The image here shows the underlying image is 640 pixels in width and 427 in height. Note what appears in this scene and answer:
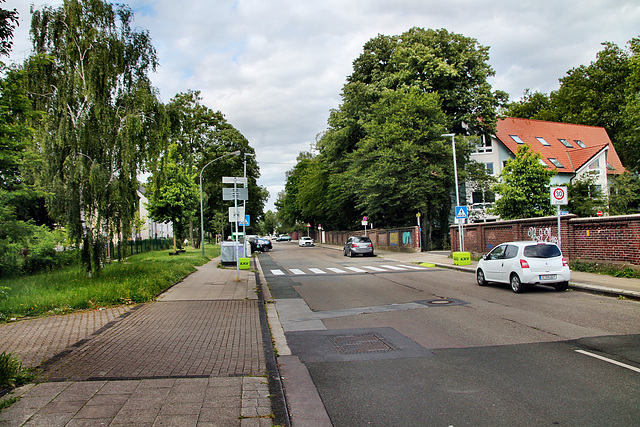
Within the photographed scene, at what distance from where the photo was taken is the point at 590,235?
53.2 feet

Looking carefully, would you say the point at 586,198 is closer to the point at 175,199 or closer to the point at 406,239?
the point at 406,239

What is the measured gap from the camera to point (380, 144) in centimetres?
3581

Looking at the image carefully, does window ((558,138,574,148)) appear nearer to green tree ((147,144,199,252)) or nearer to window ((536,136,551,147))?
window ((536,136,551,147))

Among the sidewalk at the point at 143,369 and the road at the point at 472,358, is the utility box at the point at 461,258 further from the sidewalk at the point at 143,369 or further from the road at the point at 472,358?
the sidewalk at the point at 143,369

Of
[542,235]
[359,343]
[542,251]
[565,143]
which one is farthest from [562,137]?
[359,343]

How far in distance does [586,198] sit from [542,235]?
1868 cm

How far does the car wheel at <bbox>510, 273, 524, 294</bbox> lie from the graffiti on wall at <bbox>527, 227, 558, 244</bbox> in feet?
22.1

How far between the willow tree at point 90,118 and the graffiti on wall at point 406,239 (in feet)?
86.5

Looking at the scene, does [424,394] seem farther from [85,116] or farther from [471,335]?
[85,116]

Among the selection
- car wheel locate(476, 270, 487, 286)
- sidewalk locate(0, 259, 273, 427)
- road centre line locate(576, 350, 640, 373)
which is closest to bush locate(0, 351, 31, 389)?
sidewalk locate(0, 259, 273, 427)

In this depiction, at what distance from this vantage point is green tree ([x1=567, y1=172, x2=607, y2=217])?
111ft

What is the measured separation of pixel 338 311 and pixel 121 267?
913 cm

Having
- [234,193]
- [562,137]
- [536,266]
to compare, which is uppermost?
[562,137]

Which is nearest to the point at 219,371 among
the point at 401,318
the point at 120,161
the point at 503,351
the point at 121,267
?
the point at 503,351
